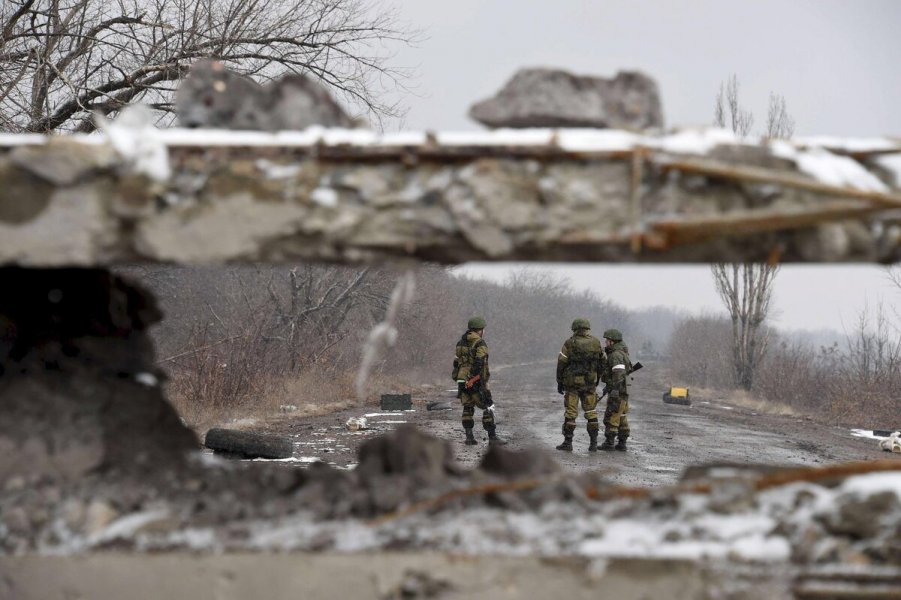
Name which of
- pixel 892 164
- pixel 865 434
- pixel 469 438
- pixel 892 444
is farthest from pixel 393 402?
pixel 892 164

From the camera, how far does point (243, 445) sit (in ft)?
25.5

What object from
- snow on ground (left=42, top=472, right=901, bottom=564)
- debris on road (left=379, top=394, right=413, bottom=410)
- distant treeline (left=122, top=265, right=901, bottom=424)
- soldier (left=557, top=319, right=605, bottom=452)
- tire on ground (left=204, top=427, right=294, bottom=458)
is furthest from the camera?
debris on road (left=379, top=394, right=413, bottom=410)

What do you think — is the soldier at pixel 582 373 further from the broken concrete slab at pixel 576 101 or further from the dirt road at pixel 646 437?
the broken concrete slab at pixel 576 101

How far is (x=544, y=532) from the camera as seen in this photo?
2.37 metres

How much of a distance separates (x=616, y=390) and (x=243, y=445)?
4624 mm

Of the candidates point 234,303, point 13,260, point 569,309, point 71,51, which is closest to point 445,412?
point 234,303

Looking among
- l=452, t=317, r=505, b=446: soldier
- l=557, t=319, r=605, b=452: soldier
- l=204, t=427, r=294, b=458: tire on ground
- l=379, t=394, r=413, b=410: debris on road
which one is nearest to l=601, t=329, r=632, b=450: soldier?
l=557, t=319, r=605, b=452: soldier

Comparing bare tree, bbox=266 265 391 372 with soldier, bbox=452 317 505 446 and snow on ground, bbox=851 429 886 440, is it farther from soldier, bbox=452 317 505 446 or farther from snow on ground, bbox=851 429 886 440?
snow on ground, bbox=851 429 886 440

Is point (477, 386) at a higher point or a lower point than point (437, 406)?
higher

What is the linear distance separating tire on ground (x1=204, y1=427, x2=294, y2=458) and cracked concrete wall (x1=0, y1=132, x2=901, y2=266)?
18.7 ft

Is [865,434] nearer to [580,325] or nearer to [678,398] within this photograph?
[678,398]

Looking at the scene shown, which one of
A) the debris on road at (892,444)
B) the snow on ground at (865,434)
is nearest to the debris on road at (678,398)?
the snow on ground at (865,434)

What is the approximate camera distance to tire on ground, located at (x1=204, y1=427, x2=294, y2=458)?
25.4 ft

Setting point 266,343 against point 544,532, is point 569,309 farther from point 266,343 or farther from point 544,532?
point 544,532
